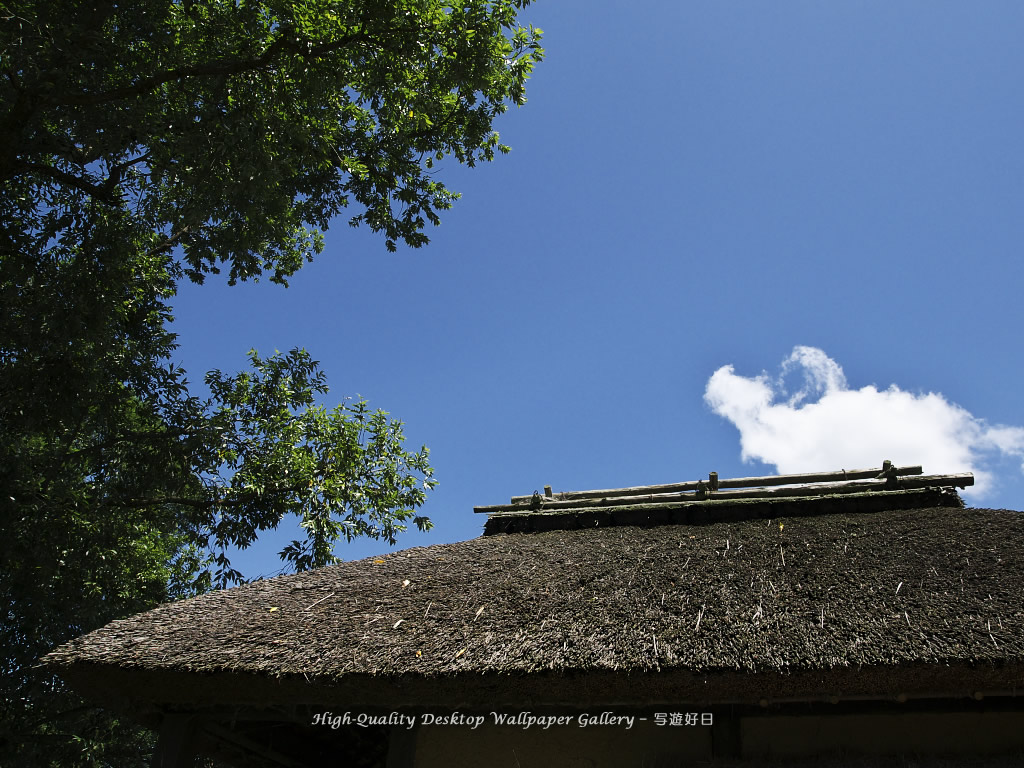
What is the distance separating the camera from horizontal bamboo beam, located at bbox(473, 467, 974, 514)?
582cm

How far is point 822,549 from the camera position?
15.1 ft

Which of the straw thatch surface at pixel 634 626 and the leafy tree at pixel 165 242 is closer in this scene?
the straw thatch surface at pixel 634 626

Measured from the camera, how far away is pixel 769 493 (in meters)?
6.27

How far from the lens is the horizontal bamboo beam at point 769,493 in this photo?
5.82 meters

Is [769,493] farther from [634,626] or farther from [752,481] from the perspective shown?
[634,626]

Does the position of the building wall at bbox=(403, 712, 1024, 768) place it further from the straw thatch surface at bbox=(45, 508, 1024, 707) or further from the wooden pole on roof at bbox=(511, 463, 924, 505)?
the wooden pole on roof at bbox=(511, 463, 924, 505)

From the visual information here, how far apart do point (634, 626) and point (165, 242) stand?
988cm

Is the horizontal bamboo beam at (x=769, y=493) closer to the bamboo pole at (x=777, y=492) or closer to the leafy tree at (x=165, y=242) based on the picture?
the bamboo pole at (x=777, y=492)

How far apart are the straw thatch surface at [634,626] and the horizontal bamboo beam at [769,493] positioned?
2.00 feet

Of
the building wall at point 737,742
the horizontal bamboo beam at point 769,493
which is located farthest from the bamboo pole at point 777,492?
the building wall at point 737,742

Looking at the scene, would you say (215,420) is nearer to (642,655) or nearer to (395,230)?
(395,230)

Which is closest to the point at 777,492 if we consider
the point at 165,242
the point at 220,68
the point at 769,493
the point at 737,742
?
the point at 769,493

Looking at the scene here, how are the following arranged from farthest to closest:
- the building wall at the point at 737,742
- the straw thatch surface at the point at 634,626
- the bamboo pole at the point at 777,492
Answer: the bamboo pole at the point at 777,492, the building wall at the point at 737,742, the straw thatch surface at the point at 634,626

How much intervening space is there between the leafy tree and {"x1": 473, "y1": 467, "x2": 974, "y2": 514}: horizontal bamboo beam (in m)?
4.42
